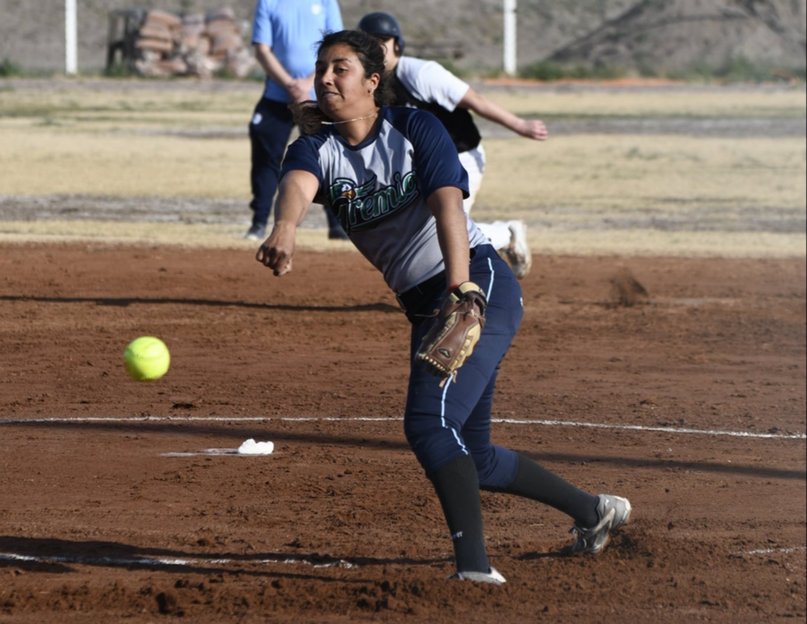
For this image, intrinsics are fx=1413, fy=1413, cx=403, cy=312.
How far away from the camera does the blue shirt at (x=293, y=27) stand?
37.2 feet

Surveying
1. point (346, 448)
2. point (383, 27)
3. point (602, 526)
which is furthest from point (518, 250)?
point (602, 526)

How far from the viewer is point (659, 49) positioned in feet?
145

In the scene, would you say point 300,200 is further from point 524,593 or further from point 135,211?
point 135,211

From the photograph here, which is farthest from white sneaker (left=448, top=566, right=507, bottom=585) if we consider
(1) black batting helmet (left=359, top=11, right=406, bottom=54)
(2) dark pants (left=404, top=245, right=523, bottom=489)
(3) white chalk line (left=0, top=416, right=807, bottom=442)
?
(1) black batting helmet (left=359, top=11, right=406, bottom=54)

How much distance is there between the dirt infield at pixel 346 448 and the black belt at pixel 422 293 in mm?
914

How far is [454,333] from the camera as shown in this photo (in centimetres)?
429

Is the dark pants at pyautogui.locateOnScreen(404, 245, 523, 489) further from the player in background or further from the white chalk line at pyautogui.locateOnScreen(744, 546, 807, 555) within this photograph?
the player in background

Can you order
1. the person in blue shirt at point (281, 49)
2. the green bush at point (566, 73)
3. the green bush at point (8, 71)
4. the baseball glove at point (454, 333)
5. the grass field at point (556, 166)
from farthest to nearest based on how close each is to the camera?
the green bush at point (566, 73) < the green bush at point (8, 71) < the grass field at point (556, 166) < the person in blue shirt at point (281, 49) < the baseball glove at point (454, 333)

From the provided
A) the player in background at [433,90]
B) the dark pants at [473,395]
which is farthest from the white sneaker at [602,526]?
the player in background at [433,90]

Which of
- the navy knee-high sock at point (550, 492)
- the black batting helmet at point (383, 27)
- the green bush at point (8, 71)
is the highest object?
the black batting helmet at point (383, 27)

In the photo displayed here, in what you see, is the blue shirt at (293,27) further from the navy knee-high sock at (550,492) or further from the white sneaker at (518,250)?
the navy knee-high sock at (550,492)

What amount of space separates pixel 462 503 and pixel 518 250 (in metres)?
4.89

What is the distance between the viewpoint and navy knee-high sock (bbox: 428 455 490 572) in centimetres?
443

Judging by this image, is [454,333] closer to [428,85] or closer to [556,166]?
[428,85]
